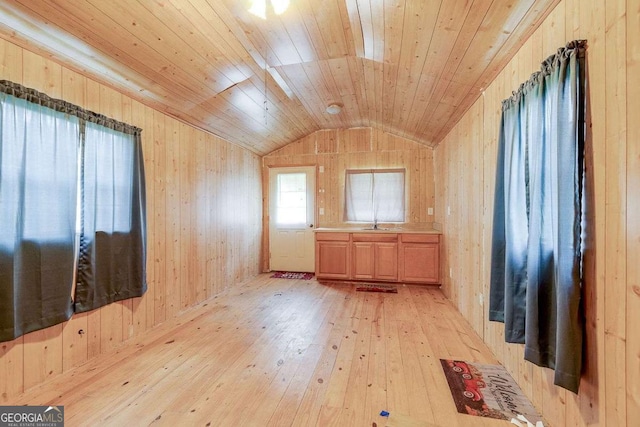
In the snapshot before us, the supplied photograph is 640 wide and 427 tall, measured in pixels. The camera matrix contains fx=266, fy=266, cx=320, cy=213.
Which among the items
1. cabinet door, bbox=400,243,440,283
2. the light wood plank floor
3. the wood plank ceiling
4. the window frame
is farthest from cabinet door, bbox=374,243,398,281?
the wood plank ceiling

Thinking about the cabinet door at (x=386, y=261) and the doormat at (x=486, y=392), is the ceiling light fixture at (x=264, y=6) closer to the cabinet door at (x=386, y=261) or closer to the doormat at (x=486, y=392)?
the doormat at (x=486, y=392)

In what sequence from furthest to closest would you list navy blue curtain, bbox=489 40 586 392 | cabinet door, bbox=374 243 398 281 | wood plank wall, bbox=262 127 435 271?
wood plank wall, bbox=262 127 435 271, cabinet door, bbox=374 243 398 281, navy blue curtain, bbox=489 40 586 392

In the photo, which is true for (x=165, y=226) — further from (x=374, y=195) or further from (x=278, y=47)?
(x=374, y=195)

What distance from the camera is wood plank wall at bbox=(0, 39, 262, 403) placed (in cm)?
183

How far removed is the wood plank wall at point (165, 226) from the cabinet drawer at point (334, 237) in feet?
4.37

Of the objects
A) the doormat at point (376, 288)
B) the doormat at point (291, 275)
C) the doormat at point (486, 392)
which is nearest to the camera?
the doormat at point (486, 392)

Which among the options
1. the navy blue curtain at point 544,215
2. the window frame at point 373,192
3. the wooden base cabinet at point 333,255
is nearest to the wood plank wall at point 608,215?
the navy blue curtain at point 544,215

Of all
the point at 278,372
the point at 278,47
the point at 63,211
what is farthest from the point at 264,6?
the point at 278,372

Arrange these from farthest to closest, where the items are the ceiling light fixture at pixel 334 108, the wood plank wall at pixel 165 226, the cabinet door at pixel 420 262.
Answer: the cabinet door at pixel 420 262 < the ceiling light fixture at pixel 334 108 < the wood plank wall at pixel 165 226

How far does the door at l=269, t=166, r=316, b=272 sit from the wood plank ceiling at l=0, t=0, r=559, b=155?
2.03m

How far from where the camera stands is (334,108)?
152 inches

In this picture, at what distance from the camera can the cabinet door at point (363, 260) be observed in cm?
452

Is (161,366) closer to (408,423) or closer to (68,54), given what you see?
(408,423)

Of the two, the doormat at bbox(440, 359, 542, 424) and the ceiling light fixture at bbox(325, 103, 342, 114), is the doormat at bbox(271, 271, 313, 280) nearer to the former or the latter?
the ceiling light fixture at bbox(325, 103, 342, 114)
